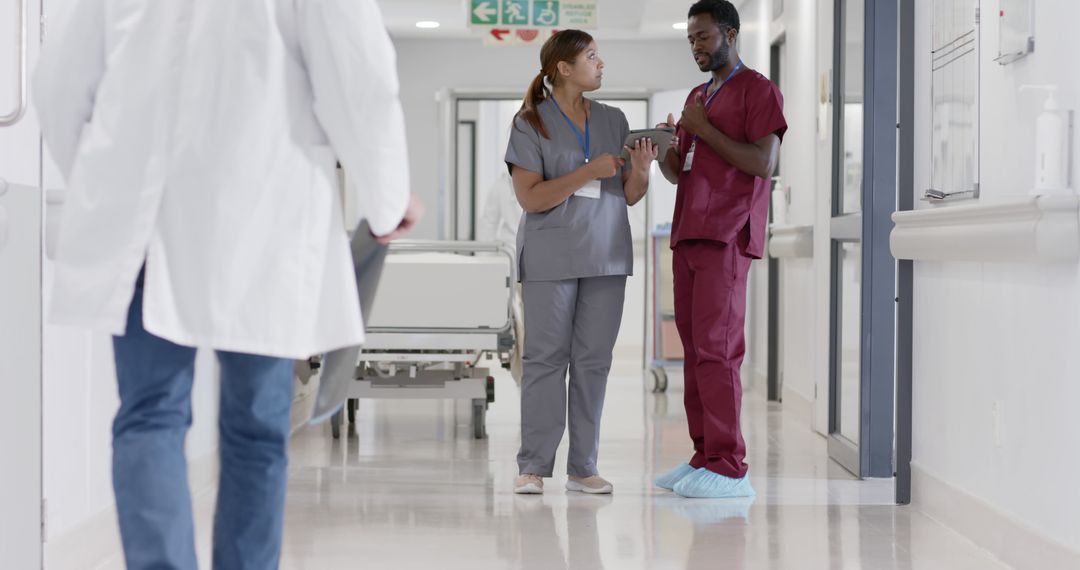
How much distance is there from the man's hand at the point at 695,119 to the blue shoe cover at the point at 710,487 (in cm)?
→ 105

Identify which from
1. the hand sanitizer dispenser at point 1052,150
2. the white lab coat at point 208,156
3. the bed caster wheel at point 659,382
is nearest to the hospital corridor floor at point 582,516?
the hand sanitizer dispenser at point 1052,150

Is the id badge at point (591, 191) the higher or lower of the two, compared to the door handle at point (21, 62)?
lower

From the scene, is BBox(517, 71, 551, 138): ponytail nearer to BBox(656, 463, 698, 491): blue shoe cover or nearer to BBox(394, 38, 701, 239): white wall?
BBox(656, 463, 698, 491): blue shoe cover

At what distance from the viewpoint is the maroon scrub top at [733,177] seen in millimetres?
3775

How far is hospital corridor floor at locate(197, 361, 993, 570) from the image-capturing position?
3059 millimetres

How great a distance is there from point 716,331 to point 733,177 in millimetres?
470

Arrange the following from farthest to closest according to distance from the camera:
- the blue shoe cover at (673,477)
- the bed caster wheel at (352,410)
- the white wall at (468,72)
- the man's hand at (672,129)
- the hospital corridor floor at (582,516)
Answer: the white wall at (468,72)
the bed caster wheel at (352,410)
the blue shoe cover at (673,477)
the man's hand at (672,129)
the hospital corridor floor at (582,516)

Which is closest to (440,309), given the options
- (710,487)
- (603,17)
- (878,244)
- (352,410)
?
(352,410)

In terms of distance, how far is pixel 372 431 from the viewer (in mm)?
5559

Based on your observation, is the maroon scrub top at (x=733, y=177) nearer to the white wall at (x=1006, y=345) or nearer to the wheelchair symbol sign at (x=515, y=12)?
the white wall at (x=1006, y=345)

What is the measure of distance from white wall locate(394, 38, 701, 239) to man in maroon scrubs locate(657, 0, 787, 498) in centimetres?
600

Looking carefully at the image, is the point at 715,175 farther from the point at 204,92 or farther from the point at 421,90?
the point at 421,90

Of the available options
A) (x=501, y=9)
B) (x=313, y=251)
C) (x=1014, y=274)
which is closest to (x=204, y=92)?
(x=313, y=251)

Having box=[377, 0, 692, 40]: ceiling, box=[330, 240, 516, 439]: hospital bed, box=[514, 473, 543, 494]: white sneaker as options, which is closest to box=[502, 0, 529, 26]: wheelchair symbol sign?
box=[377, 0, 692, 40]: ceiling
